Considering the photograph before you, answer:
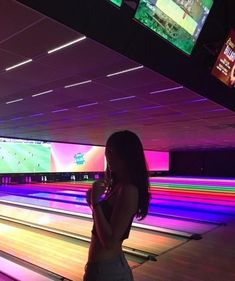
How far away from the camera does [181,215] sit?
24.0 ft

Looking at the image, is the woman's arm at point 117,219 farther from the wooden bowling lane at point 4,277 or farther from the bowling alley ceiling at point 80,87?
the wooden bowling lane at point 4,277

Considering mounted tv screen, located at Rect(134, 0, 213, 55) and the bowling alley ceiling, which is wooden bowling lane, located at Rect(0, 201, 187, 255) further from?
mounted tv screen, located at Rect(134, 0, 213, 55)

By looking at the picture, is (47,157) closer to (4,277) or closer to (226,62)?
(226,62)

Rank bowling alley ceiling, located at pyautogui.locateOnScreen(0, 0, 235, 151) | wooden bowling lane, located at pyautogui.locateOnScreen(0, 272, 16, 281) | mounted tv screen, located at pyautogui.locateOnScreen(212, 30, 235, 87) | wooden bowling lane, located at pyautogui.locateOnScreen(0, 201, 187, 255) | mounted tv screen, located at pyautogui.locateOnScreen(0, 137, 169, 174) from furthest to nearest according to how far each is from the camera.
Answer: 1. mounted tv screen, located at pyautogui.locateOnScreen(0, 137, 169, 174)
2. mounted tv screen, located at pyautogui.locateOnScreen(212, 30, 235, 87)
3. wooden bowling lane, located at pyautogui.locateOnScreen(0, 201, 187, 255)
4. bowling alley ceiling, located at pyautogui.locateOnScreen(0, 0, 235, 151)
5. wooden bowling lane, located at pyautogui.locateOnScreen(0, 272, 16, 281)

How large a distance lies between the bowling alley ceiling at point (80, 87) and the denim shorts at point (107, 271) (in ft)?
8.24

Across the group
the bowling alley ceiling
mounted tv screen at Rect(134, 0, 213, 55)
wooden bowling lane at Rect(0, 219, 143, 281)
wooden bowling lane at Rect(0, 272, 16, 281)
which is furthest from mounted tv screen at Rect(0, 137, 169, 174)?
wooden bowling lane at Rect(0, 272, 16, 281)

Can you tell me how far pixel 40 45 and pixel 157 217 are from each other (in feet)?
15.3

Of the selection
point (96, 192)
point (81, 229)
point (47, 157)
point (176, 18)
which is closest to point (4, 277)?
point (81, 229)

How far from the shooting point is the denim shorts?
4.43 feet

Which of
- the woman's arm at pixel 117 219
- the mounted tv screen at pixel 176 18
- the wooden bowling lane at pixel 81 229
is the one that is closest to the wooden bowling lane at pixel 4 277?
the wooden bowling lane at pixel 81 229

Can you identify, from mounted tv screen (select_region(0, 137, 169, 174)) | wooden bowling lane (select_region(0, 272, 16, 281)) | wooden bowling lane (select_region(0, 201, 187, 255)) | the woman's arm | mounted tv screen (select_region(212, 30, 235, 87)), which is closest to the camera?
the woman's arm

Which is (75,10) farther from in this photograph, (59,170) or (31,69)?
(59,170)

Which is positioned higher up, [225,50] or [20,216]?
[225,50]

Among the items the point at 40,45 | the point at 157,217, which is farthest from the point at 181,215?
the point at 40,45
